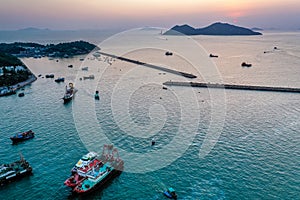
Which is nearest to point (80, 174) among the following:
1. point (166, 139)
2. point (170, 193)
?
point (170, 193)

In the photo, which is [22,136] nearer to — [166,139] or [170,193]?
[166,139]

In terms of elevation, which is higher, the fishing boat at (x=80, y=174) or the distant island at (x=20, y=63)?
the distant island at (x=20, y=63)

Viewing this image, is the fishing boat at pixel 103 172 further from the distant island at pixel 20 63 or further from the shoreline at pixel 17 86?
the distant island at pixel 20 63

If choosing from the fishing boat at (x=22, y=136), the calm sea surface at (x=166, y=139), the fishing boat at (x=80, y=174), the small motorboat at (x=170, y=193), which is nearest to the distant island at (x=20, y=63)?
the calm sea surface at (x=166, y=139)

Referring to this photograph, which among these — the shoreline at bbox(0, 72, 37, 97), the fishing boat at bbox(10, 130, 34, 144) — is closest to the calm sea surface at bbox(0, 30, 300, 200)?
the fishing boat at bbox(10, 130, 34, 144)

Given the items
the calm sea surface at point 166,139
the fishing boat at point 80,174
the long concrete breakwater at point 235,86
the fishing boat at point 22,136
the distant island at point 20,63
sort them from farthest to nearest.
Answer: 1. the distant island at point 20,63
2. the long concrete breakwater at point 235,86
3. the fishing boat at point 22,136
4. the calm sea surface at point 166,139
5. the fishing boat at point 80,174

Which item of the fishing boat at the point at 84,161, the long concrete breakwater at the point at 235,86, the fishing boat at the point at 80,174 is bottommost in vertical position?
the fishing boat at the point at 80,174
